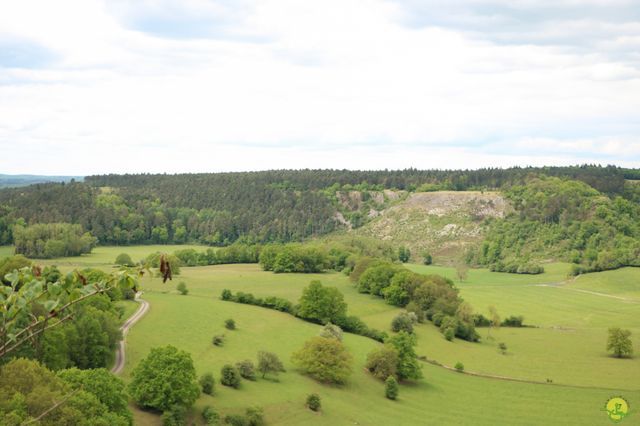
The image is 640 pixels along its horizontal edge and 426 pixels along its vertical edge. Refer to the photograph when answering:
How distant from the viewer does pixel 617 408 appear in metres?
59.4

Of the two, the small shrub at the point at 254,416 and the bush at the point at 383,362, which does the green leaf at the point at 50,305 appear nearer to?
the small shrub at the point at 254,416

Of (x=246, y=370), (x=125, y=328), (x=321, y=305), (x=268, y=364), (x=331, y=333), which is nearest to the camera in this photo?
(x=246, y=370)

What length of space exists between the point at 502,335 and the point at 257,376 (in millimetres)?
54446

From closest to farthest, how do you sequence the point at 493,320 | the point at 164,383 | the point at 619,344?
the point at 164,383
the point at 619,344
the point at 493,320

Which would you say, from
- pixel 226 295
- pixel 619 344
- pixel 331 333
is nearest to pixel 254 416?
pixel 331 333

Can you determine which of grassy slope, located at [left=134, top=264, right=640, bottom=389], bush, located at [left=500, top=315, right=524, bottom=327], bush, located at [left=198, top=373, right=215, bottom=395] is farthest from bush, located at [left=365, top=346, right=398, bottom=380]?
bush, located at [left=500, top=315, right=524, bottom=327]

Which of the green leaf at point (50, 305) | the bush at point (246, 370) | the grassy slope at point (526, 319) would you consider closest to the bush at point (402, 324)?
the grassy slope at point (526, 319)

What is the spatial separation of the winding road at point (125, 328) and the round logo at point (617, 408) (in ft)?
164

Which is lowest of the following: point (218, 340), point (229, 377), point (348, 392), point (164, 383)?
point (348, 392)

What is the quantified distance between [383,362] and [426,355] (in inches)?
601

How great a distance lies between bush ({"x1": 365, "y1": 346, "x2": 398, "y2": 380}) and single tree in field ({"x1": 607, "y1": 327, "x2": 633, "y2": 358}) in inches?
1486

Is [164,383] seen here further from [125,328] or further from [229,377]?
[125,328]

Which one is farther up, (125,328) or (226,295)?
(125,328)

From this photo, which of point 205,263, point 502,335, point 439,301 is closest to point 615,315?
point 502,335
